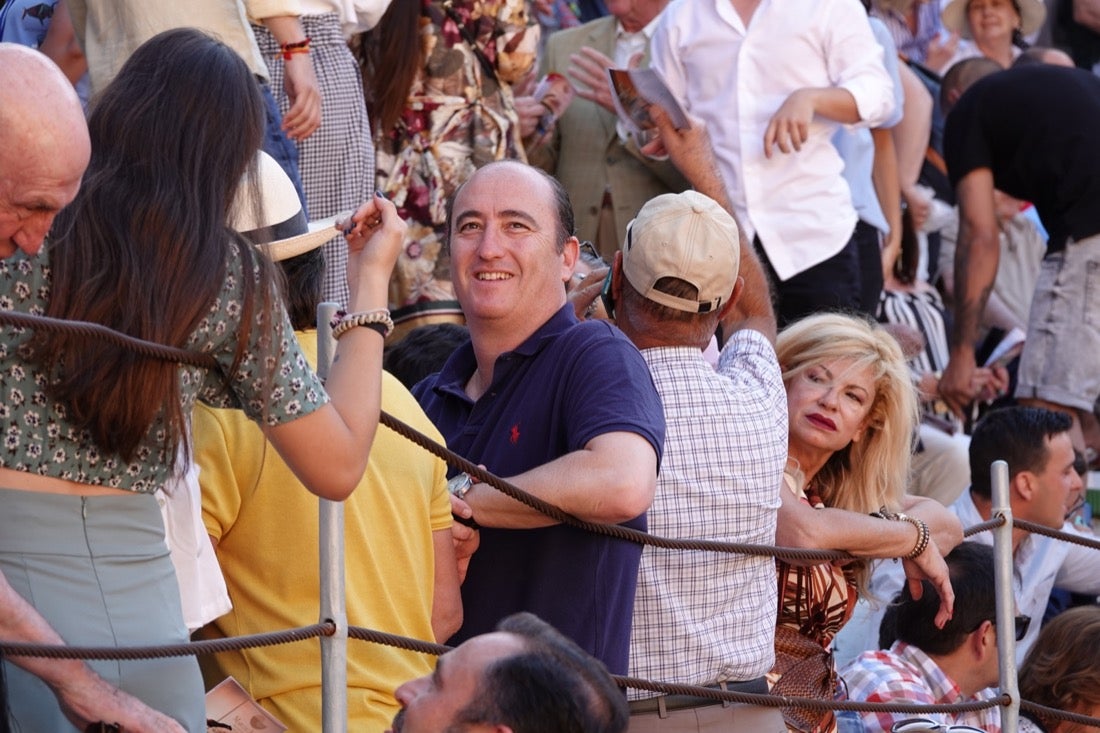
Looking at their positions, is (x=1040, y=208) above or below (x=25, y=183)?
below

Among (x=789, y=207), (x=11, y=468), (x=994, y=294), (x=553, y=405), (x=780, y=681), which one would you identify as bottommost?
(x=994, y=294)

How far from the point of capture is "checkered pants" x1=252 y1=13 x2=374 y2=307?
207 inches

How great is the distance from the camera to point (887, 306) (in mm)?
7570

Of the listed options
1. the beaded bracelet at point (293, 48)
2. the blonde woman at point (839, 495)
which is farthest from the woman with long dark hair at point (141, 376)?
the beaded bracelet at point (293, 48)

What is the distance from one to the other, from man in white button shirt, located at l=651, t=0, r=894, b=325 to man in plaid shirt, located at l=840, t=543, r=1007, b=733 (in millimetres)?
1278

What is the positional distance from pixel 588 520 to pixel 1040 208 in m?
4.36

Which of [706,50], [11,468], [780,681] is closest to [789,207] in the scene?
[706,50]

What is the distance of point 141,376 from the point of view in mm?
2576

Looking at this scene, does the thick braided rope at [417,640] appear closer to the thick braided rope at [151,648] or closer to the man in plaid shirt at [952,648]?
Result: the thick braided rope at [151,648]

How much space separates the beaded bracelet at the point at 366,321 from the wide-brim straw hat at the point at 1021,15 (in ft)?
20.6

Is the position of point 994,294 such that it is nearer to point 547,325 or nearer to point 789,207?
point 789,207

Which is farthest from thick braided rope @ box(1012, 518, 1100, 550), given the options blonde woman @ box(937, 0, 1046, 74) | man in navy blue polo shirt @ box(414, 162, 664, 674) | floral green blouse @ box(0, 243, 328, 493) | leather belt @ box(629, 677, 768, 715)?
blonde woman @ box(937, 0, 1046, 74)

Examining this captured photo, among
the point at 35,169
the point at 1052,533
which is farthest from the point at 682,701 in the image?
the point at 35,169

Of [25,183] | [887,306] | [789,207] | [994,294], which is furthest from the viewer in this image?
[994,294]
